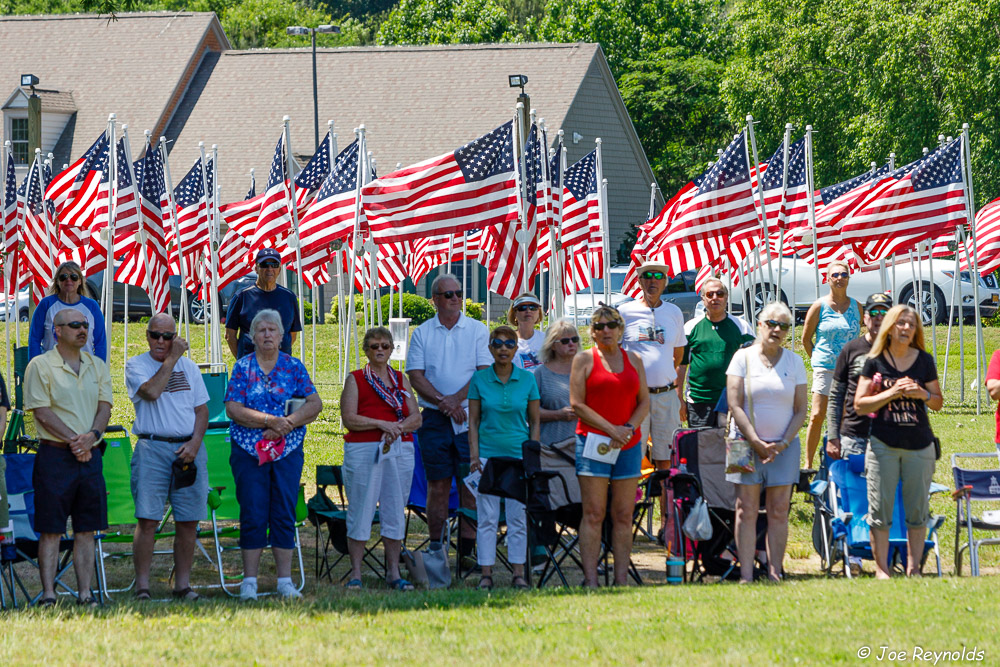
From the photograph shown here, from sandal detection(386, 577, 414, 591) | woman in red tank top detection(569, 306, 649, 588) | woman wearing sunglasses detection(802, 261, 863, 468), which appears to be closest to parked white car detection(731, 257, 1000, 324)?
woman wearing sunglasses detection(802, 261, 863, 468)

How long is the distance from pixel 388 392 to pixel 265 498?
1.01 metres

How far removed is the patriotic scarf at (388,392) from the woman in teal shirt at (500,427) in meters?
0.46

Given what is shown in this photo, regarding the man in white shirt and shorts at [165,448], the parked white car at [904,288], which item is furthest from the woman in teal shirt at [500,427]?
the parked white car at [904,288]

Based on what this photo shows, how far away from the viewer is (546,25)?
159ft

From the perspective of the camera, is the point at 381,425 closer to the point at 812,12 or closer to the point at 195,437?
the point at 195,437

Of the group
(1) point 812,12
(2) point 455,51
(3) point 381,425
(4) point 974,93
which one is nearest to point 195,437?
(3) point 381,425

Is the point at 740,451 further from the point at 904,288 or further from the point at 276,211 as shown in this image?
the point at 904,288

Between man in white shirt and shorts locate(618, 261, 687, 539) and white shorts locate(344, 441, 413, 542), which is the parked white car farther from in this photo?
white shorts locate(344, 441, 413, 542)

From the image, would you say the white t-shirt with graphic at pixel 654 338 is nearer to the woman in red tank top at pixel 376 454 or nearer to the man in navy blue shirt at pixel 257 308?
the woman in red tank top at pixel 376 454

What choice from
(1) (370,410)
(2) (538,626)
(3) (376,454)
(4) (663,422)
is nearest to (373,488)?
(3) (376,454)

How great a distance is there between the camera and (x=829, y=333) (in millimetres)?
11312

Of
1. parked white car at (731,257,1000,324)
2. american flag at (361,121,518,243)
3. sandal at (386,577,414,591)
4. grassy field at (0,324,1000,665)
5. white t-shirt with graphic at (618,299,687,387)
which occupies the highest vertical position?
american flag at (361,121,518,243)

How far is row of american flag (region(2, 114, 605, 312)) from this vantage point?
454 inches

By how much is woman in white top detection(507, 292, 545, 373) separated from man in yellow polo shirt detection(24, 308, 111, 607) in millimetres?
3102
